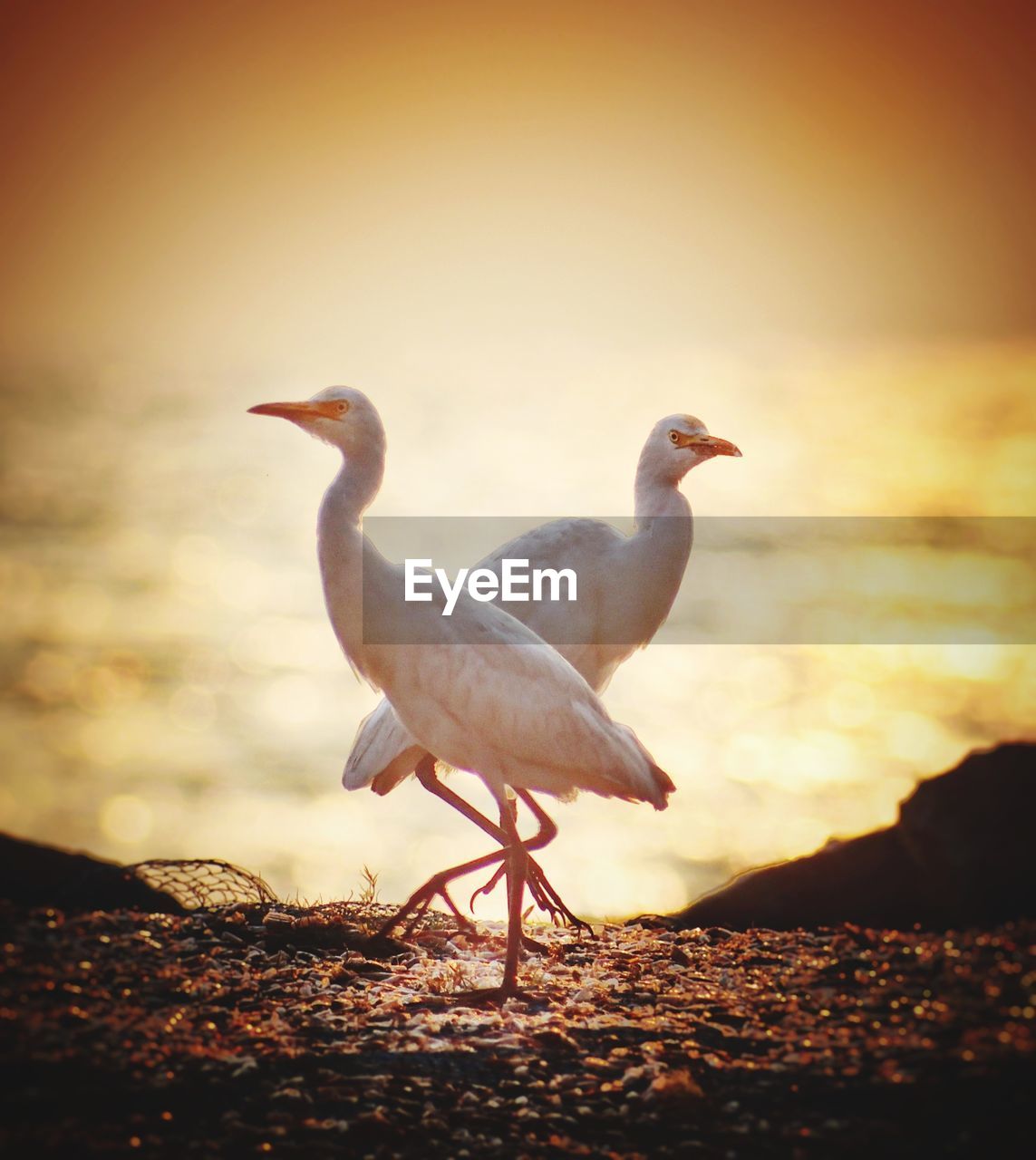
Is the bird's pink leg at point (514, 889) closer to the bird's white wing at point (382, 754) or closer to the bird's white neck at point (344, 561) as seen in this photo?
the bird's white wing at point (382, 754)

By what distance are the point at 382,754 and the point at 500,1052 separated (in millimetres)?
2140

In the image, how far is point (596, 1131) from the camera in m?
3.59

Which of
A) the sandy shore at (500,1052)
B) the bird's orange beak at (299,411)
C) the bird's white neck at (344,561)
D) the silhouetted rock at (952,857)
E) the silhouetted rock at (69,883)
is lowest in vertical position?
the sandy shore at (500,1052)

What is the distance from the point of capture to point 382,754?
19.5 ft

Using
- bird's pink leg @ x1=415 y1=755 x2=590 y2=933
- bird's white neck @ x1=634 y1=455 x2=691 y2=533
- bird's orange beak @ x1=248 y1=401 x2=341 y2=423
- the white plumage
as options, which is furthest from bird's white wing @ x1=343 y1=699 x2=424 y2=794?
bird's white neck @ x1=634 y1=455 x2=691 y2=533

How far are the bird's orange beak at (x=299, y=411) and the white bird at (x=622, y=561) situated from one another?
1651 millimetres

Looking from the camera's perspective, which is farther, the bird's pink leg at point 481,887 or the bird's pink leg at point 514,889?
the bird's pink leg at point 481,887

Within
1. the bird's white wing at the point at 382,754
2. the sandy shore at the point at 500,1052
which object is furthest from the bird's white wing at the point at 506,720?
the sandy shore at the point at 500,1052

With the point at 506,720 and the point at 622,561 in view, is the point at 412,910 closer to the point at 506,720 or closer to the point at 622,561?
the point at 506,720

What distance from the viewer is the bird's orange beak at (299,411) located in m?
5.49

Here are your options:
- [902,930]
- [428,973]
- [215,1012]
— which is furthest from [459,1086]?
[902,930]

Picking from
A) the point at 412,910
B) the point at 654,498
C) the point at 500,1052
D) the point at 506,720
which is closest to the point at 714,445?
the point at 654,498

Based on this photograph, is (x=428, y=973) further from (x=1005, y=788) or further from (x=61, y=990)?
(x=1005, y=788)

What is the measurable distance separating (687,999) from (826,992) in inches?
23.6
